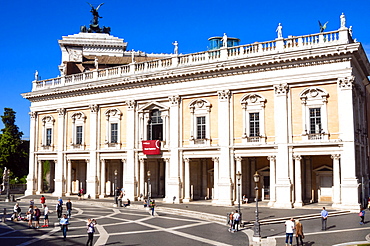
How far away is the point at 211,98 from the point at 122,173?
1560cm

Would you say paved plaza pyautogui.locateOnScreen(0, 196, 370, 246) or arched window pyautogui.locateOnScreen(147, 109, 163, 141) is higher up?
arched window pyautogui.locateOnScreen(147, 109, 163, 141)

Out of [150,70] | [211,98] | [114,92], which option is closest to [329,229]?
[211,98]

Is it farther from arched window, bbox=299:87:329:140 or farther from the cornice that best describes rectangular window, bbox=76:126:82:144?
arched window, bbox=299:87:329:140

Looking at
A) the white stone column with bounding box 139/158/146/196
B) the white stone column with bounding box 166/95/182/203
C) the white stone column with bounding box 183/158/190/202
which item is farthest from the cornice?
the white stone column with bounding box 139/158/146/196

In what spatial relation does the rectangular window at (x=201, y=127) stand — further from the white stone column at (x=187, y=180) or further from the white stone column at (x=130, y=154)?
the white stone column at (x=130, y=154)

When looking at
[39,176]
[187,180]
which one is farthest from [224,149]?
[39,176]

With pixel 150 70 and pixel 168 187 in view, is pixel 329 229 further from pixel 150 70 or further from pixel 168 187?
pixel 150 70

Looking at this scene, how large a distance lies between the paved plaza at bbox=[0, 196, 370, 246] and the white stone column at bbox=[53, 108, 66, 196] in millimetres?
11756

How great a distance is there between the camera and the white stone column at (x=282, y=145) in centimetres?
3338

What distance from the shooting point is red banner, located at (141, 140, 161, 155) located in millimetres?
40375

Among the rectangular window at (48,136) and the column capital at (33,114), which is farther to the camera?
the column capital at (33,114)

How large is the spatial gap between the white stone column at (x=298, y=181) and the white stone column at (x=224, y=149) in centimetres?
562

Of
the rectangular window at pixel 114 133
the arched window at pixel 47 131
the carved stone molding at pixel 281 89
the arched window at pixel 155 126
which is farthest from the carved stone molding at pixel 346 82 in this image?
the arched window at pixel 47 131

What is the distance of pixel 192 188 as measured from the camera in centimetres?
4116
